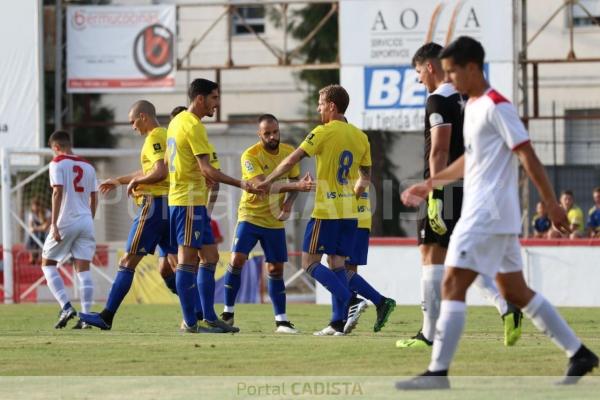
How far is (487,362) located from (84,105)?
27343mm

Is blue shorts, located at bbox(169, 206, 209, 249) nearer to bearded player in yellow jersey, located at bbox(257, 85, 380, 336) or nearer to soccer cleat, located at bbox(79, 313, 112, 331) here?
bearded player in yellow jersey, located at bbox(257, 85, 380, 336)

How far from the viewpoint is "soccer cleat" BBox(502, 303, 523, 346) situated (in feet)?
32.3

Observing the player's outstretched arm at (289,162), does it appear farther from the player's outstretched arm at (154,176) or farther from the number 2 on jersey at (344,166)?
the player's outstretched arm at (154,176)

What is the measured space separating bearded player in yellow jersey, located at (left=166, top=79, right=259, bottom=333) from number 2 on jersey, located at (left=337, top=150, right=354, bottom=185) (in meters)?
0.82

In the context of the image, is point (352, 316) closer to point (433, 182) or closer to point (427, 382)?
point (433, 182)

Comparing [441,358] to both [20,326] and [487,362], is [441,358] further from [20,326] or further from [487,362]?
[20,326]

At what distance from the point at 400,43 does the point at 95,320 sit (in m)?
15.2

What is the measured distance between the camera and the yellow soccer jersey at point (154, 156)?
43.1 ft

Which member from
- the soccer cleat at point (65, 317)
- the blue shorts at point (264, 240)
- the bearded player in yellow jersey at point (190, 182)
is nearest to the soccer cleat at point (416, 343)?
the bearded player in yellow jersey at point (190, 182)

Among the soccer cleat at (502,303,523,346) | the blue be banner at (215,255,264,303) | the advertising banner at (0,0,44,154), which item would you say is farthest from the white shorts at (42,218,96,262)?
the advertising banner at (0,0,44,154)

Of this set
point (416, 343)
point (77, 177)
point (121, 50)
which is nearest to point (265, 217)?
point (77, 177)

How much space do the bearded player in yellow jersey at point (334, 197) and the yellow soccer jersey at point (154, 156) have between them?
1.62 metres

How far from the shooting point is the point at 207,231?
1228cm

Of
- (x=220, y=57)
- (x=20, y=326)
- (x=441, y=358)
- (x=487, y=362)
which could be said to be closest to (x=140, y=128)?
(x=20, y=326)
